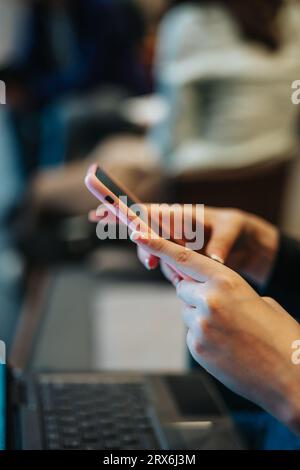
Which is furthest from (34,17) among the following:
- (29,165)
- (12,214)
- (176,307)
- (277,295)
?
(277,295)

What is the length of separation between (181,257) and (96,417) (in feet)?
0.73

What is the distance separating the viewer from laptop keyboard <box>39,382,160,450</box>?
0.61 meters

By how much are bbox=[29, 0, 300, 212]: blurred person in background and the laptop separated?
701mm

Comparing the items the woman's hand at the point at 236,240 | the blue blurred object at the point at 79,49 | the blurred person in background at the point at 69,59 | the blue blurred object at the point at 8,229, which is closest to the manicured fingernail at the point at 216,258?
the woman's hand at the point at 236,240

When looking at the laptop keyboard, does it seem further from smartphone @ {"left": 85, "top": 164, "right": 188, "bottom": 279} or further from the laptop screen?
smartphone @ {"left": 85, "top": 164, "right": 188, "bottom": 279}

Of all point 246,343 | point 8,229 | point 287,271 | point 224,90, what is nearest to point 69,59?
point 8,229

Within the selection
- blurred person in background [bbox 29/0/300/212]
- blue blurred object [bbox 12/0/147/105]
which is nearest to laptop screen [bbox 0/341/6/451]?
blurred person in background [bbox 29/0/300/212]

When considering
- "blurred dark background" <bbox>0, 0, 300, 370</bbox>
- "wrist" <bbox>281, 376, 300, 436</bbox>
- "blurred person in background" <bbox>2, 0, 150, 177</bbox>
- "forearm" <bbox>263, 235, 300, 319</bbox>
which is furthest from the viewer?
"blurred person in background" <bbox>2, 0, 150, 177</bbox>

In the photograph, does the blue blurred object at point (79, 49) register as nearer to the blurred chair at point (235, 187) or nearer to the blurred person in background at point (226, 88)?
Result: the blurred person in background at point (226, 88)

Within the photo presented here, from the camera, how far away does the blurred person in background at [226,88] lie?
1.43 meters

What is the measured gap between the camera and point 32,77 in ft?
8.33

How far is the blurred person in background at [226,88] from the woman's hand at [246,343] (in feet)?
2.99

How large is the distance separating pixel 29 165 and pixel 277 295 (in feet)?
6.87

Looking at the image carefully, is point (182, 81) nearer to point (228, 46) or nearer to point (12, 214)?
point (228, 46)
